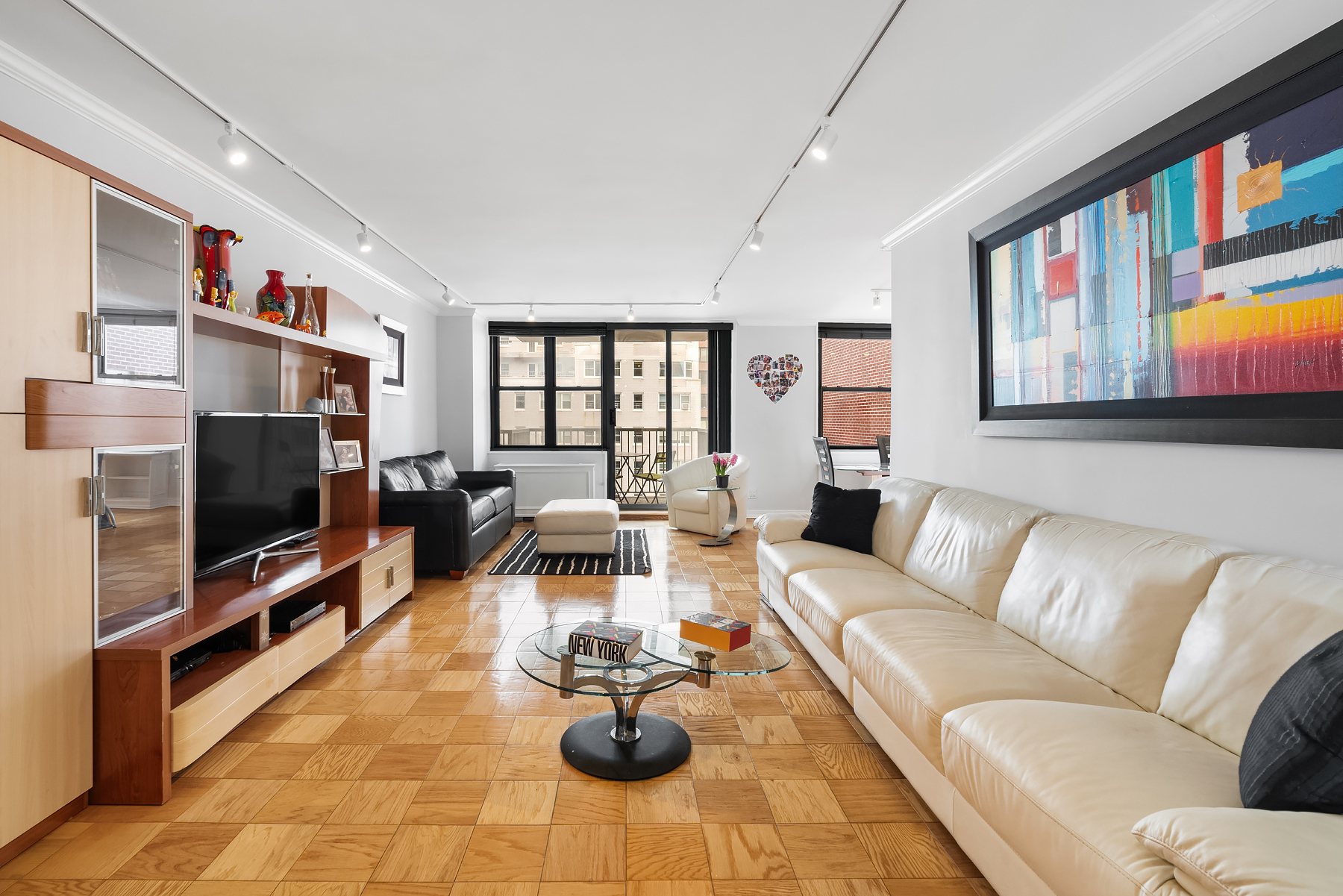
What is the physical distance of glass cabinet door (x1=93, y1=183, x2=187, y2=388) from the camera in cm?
197

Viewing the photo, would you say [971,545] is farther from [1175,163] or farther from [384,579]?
[384,579]

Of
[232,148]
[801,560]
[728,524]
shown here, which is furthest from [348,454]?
[728,524]

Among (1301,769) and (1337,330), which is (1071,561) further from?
(1301,769)

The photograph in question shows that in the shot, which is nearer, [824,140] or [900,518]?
[824,140]

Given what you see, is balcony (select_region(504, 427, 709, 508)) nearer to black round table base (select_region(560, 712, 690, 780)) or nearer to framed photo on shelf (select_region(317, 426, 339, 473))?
framed photo on shelf (select_region(317, 426, 339, 473))

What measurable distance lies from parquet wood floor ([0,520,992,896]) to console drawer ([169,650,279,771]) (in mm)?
103

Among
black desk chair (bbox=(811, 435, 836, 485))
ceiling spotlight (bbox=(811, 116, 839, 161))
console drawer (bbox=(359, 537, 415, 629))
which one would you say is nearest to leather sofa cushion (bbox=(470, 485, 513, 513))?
console drawer (bbox=(359, 537, 415, 629))

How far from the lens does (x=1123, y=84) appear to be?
2301 millimetres

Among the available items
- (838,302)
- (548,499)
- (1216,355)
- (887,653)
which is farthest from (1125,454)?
(548,499)

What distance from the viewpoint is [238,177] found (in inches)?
129

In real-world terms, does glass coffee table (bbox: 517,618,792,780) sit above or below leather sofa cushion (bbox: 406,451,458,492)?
below

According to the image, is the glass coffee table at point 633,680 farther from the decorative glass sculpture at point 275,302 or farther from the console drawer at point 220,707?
the decorative glass sculpture at point 275,302

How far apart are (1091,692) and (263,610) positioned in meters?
2.90

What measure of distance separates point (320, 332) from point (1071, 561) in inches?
159
